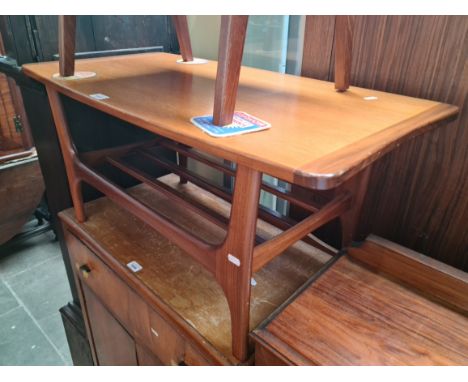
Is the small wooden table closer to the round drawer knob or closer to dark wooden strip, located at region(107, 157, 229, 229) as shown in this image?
dark wooden strip, located at region(107, 157, 229, 229)

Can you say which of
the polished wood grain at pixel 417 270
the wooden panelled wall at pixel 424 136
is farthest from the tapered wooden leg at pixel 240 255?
the wooden panelled wall at pixel 424 136

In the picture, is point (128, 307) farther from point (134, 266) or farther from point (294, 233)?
point (294, 233)

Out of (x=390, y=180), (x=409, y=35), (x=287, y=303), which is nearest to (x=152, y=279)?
(x=287, y=303)

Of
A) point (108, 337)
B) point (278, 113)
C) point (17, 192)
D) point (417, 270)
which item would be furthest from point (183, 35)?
point (17, 192)

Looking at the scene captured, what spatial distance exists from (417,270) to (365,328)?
0.62 feet

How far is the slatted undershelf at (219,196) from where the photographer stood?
75 cm

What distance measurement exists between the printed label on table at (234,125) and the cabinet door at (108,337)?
2.72 feet

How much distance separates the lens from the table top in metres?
0.49

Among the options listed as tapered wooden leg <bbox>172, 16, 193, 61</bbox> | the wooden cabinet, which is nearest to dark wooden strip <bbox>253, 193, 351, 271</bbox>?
the wooden cabinet

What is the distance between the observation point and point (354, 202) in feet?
2.97

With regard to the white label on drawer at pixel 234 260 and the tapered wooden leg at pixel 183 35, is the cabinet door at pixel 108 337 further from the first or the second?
the tapered wooden leg at pixel 183 35
